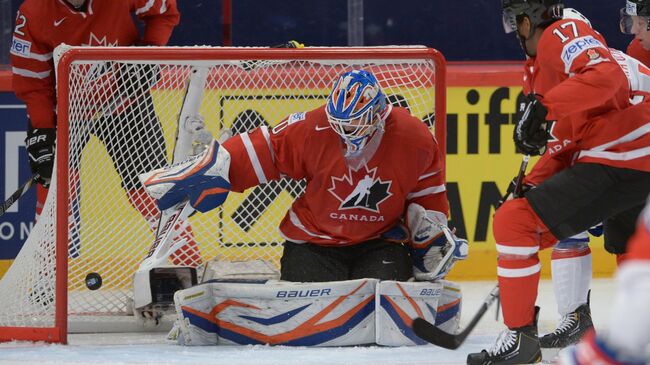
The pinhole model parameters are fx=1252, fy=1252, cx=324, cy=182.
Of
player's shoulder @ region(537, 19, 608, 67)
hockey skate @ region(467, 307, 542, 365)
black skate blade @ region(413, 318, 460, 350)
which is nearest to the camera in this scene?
black skate blade @ region(413, 318, 460, 350)

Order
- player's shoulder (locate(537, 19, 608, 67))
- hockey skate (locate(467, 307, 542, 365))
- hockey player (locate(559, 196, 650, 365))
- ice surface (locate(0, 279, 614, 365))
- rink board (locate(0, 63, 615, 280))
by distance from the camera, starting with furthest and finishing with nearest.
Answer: rink board (locate(0, 63, 615, 280)), ice surface (locate(0, 279, 614, 365)), hockey skate (locate(467, 307, 542, 365)), player's shoulder (locate(537, 19, 608, 67)), hockey player (locate(559, 196, 650, 365))

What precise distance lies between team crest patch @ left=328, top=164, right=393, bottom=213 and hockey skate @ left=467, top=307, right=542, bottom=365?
23.1 inches

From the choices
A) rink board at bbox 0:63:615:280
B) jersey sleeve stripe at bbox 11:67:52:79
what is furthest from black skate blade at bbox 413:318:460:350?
rink board at bbox 0:63:615:280

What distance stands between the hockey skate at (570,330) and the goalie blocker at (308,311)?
328mm

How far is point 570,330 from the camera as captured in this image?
3.40 metres

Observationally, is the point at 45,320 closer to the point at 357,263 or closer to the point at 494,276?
the point at 357,263

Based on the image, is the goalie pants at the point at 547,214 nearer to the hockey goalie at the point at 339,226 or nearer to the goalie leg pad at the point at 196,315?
the hockey goalie at the point at 339,226

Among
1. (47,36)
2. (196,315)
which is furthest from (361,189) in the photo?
(47,36)

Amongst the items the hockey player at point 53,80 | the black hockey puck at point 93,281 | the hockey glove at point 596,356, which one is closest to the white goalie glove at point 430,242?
the hockey player at point 53,80

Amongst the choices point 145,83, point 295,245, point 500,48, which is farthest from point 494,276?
point 145,83

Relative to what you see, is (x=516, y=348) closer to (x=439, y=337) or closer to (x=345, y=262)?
(x=439, y=337)

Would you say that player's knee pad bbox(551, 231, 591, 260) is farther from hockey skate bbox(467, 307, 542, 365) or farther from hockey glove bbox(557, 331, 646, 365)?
hockey glove bbox(557, 331, 646, 365)

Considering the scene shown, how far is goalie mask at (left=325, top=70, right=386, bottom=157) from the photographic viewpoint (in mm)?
3295

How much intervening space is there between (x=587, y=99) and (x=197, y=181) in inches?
43.5
